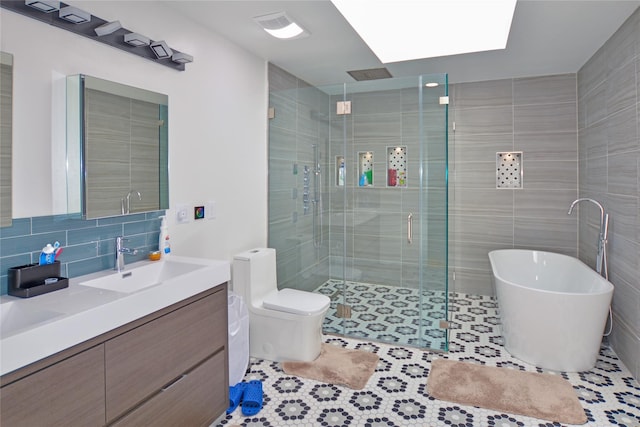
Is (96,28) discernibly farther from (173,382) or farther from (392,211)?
(392,211)

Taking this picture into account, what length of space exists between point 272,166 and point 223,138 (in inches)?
28.3

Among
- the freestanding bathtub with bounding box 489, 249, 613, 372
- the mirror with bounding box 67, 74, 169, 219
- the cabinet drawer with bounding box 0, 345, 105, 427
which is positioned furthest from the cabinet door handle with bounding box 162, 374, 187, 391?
the freestanding bathtub with bounding box 489, 249, 613, 372

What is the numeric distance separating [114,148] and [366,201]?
2.00 m

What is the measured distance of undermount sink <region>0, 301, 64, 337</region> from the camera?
1474mm

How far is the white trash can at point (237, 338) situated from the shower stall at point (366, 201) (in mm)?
875

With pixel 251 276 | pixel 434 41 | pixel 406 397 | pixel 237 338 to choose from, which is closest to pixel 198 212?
pixel 251 276

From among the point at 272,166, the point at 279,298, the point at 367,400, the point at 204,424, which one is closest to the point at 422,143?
the point at 272,166

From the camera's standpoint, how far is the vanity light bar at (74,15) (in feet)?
5.90

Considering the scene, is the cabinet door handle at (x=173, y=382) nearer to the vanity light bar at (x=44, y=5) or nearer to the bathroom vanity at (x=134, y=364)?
the bathroom vanity at (x=134, y=364)

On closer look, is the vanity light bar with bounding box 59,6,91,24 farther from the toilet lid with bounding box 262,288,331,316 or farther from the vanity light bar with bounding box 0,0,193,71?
the toilet lid with bounding box 262,288,331,316

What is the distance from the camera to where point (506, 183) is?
14.3 feet

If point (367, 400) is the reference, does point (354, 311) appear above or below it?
above

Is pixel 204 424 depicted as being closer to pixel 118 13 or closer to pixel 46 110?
pixel 46 110

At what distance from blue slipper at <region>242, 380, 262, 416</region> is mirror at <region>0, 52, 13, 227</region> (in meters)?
1.54
